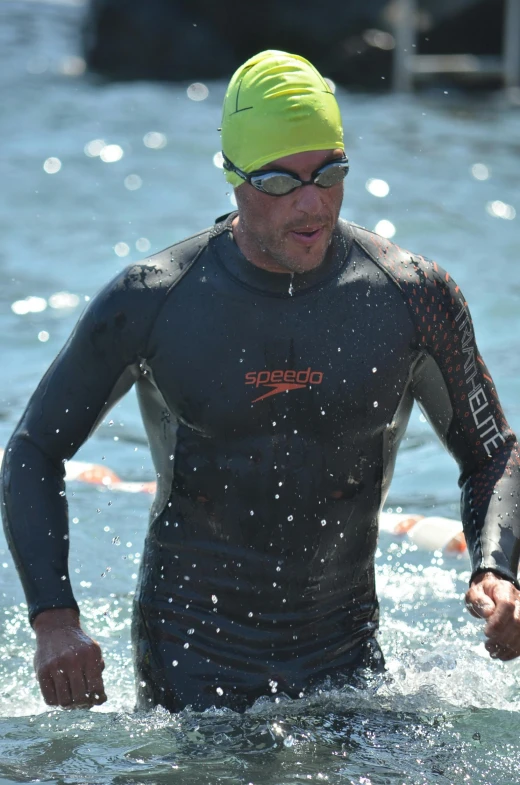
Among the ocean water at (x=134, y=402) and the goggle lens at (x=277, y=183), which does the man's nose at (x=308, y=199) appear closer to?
the goggle lens at (x=277, y=183)

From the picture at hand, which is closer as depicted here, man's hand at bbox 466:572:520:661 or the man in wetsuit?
man's hand at bbox 466:572:520:661

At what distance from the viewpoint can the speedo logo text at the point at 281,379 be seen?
3.27 m

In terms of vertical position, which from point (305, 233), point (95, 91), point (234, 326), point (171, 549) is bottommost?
point (95, 91)

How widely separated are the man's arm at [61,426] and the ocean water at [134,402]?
1.60 feet

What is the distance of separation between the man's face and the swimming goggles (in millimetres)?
12

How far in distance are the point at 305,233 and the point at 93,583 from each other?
2.89 meters

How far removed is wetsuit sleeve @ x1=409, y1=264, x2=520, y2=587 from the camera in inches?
132

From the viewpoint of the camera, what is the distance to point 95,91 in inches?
789

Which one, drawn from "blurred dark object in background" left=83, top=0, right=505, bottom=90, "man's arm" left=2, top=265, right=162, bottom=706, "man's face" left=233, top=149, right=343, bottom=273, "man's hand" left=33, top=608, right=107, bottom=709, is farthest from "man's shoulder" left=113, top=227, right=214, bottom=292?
"blurred dark object in background" left=83, top=0, right=505, bottom=90

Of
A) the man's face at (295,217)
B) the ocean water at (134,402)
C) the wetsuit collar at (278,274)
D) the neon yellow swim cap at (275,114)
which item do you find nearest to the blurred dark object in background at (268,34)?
the ocean water at (134,402)

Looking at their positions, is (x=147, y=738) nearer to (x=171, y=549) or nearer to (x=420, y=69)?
(x=171, y=549)

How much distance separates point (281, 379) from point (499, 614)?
0.80m

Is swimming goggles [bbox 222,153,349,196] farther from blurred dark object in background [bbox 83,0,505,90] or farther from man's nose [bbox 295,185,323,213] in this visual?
blurred dark object in background [bbox 83,0,505,90]

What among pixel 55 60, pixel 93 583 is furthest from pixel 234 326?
pixel 55 60
